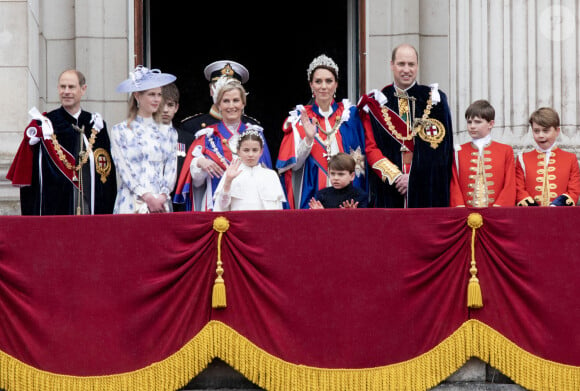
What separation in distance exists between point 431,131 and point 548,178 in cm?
93

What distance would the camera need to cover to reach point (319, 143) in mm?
11836

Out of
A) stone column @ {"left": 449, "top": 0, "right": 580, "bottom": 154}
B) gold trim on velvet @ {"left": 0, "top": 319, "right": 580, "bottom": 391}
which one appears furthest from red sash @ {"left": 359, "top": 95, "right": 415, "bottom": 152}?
gold trim on velvet @ {"left": 0, "top": 319, "right": 580, "bottom": 391}

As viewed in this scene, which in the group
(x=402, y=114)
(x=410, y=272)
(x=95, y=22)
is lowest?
(x=410, y=272)

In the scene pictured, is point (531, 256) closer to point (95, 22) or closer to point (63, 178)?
point (63, 178)

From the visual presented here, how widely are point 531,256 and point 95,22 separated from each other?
5.49 meters

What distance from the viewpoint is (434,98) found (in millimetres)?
11789

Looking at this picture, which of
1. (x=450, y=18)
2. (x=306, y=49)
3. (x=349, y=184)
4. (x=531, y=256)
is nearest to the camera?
(x=531, y=256)

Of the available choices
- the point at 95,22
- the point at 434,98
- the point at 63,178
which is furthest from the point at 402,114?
the point at 95,22

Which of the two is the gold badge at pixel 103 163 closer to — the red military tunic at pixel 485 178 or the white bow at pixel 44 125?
the white bow at pixel 44 125

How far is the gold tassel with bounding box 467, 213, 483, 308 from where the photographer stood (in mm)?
10367

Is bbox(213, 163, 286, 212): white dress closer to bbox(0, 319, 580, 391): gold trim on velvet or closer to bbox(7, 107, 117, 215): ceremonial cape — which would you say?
bbox(7, 107, 117, 215): ceremonial cape

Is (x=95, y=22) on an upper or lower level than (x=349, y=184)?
upper

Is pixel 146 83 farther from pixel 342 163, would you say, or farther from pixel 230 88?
pixel 342 163

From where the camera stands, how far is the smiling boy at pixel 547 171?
453 inches
